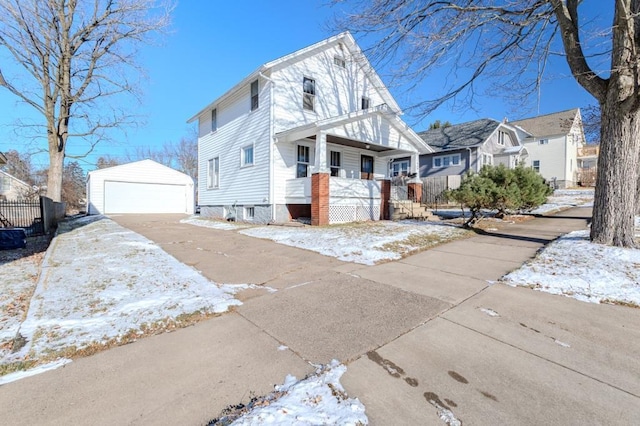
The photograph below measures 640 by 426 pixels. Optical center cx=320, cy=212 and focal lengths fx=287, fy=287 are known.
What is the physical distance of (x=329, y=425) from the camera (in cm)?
176

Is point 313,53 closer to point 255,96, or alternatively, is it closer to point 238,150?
point 255,96

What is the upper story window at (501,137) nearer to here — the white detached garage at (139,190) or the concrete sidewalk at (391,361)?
the concrete sidewalk at (391,361)

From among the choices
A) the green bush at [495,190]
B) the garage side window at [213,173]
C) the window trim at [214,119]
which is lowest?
the green bush at [495,190]

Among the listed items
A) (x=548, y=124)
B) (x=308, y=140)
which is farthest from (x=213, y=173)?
(x=548, y=124)

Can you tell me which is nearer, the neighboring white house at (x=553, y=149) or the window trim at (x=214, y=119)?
the window trim at (x=214, y=119)

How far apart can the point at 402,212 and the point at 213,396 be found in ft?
41.4

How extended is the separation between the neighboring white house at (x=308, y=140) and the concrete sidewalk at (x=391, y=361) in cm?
743

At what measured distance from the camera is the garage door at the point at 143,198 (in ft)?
78.4

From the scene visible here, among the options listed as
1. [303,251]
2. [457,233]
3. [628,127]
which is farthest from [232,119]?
[628,127]

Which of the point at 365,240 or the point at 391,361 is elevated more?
the point at 365,240

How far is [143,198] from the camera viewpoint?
2508cm

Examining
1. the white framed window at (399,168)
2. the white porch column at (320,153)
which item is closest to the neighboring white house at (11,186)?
the white porch column at (320,153)

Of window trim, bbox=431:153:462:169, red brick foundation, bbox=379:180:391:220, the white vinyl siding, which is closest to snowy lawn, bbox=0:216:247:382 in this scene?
the white vinyl siding

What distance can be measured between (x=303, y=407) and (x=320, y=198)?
9107mm
